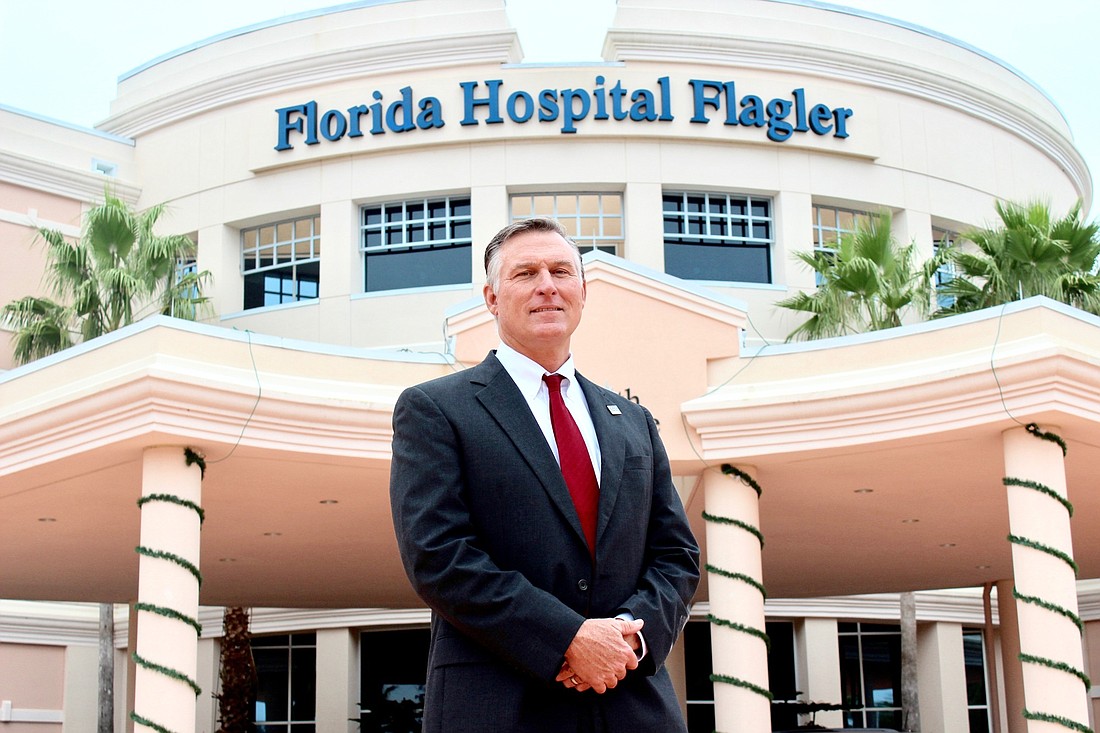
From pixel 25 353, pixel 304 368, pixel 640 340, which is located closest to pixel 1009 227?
pixel 640 340

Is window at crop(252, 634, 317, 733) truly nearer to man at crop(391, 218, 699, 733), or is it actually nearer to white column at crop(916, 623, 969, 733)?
white column at crop(916, 623, 969, 733)

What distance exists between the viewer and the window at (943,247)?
20266mm

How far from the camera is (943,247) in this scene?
2066cm

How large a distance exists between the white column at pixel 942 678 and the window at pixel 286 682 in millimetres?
11226

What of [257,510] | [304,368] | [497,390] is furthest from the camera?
[257,510]

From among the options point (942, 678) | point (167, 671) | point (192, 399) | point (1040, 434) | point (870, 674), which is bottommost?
point (167, 671)

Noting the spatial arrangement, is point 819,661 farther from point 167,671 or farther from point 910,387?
point 167,671

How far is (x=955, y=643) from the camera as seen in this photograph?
2508 centimetres

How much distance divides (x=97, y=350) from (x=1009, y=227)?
1109 cm

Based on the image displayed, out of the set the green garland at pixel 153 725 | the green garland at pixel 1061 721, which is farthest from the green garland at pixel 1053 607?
the green garland at pixel 153 725

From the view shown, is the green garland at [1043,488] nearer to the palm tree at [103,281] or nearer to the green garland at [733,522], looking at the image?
the green garland at [733,522]

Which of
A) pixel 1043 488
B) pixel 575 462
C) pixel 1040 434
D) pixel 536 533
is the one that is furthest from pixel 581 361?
pixel 536 533

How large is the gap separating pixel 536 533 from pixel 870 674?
23551 mm

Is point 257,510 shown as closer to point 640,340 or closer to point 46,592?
point 640,340
